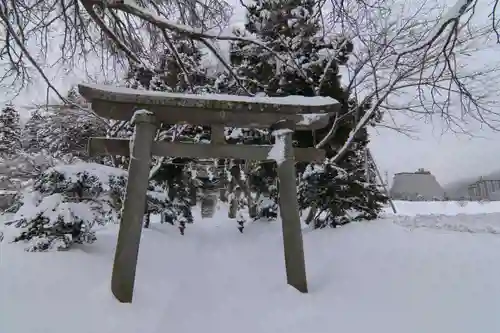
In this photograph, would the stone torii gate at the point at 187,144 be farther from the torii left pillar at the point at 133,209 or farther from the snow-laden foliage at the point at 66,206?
the snow-laden foliage at the point at 66,206

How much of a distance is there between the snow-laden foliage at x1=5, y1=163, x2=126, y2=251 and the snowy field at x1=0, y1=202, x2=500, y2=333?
25 cm

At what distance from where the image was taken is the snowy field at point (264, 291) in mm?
2939

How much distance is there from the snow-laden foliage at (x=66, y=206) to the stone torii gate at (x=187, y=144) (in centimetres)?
116

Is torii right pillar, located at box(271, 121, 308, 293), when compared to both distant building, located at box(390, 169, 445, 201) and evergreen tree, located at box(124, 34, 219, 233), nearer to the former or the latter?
evergreen tree, located at box(124, 34, 219, 233)

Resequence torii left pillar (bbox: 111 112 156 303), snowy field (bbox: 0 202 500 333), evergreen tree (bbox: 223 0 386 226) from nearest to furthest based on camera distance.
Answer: snowy field (bbox: 0 202 500 333) → torii left pillar (bbox: 111 112 156 303) → evergreen tree (bbox: 223 0 386 226)

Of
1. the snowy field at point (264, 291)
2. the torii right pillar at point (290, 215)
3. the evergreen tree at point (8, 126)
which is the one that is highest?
the evergreen tree at point (8, 126)

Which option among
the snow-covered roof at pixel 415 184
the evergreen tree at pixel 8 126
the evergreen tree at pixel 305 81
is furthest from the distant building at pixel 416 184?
the evergreen tree at pixel 8 126

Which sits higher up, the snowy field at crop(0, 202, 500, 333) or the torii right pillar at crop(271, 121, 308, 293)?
the torii right pillar at crop(271, 121, 308, 293)

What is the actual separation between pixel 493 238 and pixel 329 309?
443 cm

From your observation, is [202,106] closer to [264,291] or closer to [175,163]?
[264,291]

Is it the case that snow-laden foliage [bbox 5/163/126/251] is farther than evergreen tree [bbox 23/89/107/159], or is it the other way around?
evergreen tree [bbox 23/89/107/159]

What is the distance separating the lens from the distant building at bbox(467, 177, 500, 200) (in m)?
19.7

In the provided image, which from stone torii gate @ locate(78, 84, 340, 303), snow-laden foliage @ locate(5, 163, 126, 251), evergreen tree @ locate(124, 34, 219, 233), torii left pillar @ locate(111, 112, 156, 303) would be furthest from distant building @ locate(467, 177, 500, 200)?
torii left pillar @ locate(111, 112, 156, 303)

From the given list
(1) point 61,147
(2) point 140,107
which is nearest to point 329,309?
(2) point 140,107
